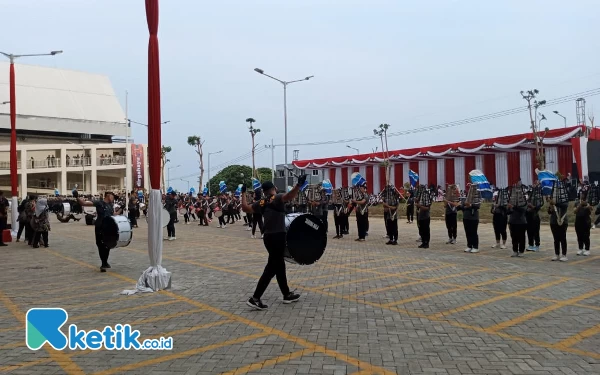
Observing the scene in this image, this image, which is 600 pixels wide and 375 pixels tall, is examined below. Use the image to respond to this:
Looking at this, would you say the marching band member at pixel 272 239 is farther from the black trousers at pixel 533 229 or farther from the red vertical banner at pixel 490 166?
the red vertical banner at pixel 490 166

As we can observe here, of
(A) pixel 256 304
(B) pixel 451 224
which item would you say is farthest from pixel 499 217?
(A) pixel 256 304

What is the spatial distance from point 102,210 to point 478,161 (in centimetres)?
3916

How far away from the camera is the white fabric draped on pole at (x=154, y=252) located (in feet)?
27.2

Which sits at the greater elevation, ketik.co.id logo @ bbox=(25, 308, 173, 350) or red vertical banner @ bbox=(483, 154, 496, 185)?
red vertical banner @ bbox=(483, 154, 496, 185)

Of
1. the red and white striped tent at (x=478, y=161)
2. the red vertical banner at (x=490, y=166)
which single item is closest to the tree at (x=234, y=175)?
the red and white striped tent at (x=478, y=161)

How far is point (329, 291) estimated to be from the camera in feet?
26.7

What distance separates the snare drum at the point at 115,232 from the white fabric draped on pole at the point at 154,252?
2.13 metres

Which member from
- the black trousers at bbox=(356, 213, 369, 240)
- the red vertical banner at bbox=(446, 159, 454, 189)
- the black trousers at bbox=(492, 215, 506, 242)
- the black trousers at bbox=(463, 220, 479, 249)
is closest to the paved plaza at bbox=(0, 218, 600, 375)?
the black trousers at bbox=(463, 220, 479, 249)

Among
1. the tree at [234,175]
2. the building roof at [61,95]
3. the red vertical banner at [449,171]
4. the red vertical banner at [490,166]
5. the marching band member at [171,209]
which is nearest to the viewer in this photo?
the marching band member at [171,209]

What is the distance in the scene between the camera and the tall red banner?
72562 mm

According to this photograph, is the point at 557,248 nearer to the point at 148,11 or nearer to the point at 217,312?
the point at 217,312

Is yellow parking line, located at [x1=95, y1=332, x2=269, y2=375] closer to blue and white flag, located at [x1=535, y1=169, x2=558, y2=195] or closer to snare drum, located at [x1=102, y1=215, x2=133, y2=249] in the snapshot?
snare drum, located at [x1=102, y1=215, x2=133, y2=249]

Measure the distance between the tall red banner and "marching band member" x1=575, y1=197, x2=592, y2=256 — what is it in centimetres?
6773

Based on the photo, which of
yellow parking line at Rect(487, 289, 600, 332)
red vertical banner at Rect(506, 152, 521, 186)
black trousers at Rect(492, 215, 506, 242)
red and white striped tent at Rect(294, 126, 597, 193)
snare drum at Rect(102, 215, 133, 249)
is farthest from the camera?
red vertical banner at Rect(506, 152, 521, 186)
